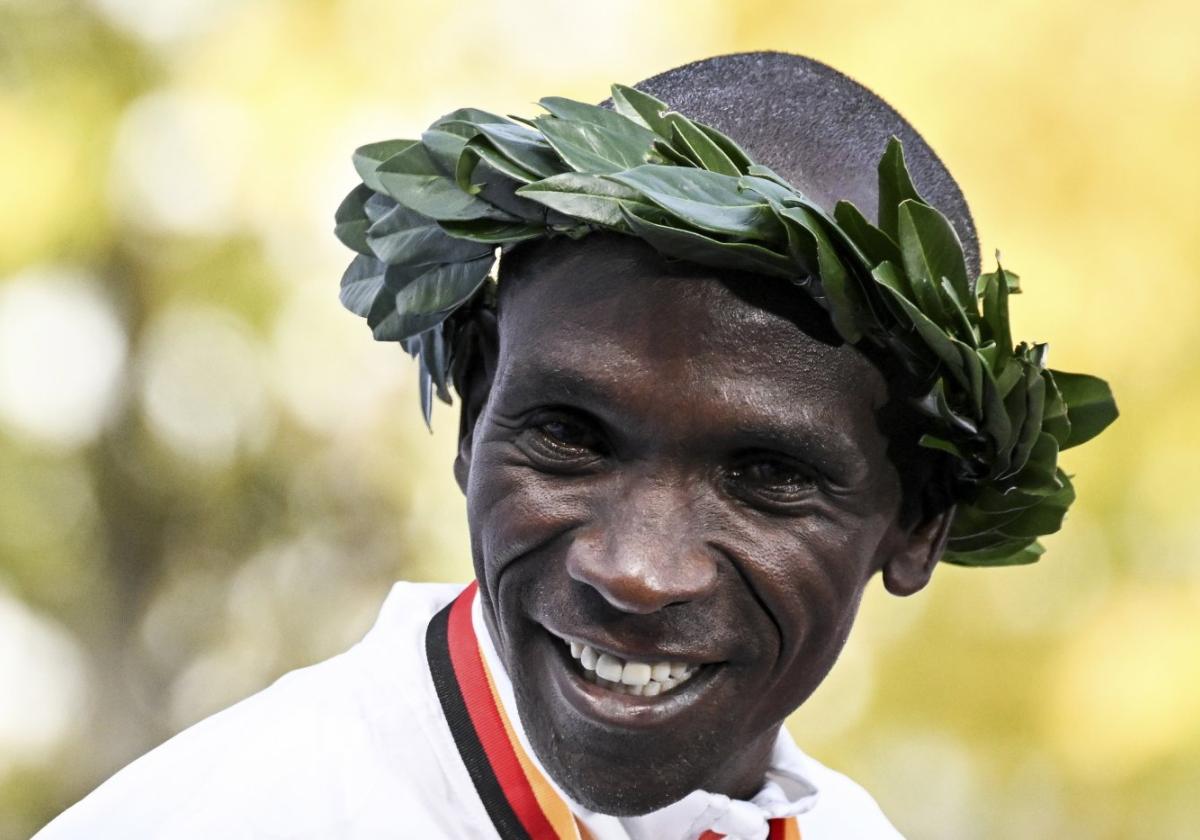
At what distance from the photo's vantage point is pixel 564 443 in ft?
7.70

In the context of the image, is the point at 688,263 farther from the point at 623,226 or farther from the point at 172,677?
the point at 172,677

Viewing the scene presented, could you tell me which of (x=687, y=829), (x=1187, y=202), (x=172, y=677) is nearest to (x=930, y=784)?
(x=1187, y=202)

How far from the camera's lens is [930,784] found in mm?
5891

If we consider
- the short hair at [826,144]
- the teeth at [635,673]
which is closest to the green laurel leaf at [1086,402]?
the short hair at [826,144]

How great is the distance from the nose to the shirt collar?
0.43 meters

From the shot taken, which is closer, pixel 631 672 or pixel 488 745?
pixel 631 672

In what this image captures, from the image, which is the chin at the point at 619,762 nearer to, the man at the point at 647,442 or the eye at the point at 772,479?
the man at the point at 647,442

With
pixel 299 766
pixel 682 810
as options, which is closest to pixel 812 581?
pixel 682 810

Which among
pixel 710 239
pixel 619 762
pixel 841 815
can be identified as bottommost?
pixel 841 815

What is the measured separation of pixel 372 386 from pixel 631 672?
11.7 ft

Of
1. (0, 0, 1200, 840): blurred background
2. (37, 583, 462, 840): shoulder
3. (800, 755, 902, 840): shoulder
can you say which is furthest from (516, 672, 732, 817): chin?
(0, 0, 1200, 840): blurred background

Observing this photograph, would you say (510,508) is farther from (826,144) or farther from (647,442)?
(826,144)

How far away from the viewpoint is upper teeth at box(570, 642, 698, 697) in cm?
229

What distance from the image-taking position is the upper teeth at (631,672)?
7.50 ft
